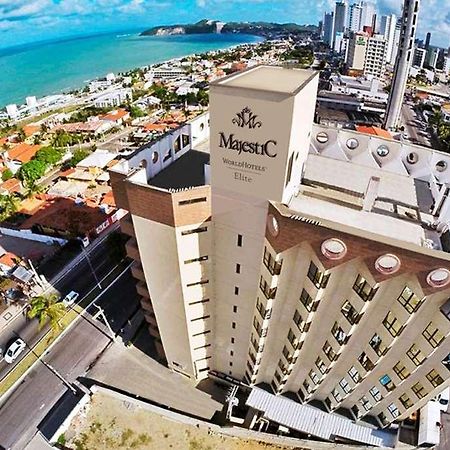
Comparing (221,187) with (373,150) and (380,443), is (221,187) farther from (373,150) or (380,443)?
(380,443)

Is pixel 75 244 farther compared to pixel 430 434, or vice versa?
pixel 75 244

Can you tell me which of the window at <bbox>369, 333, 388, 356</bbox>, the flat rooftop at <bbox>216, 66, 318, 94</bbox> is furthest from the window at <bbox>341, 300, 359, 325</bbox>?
the flat rooftop at <bbox>216, 66, 318, 94</bbox>

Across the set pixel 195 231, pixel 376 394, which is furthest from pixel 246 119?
pixel 376 394

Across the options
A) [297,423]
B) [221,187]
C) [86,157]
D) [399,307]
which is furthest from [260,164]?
[86,157]

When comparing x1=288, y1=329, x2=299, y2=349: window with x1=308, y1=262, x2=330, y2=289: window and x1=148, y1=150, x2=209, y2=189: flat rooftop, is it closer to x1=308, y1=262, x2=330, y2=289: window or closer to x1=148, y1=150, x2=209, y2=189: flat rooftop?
x1=308, y1=262, x2=330, y2=289: window

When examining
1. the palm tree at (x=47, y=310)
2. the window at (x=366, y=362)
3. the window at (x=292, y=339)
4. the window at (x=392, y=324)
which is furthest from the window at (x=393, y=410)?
the palm tree at (x=47, y=310)

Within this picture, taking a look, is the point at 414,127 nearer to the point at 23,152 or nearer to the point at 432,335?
the point at 432,335
